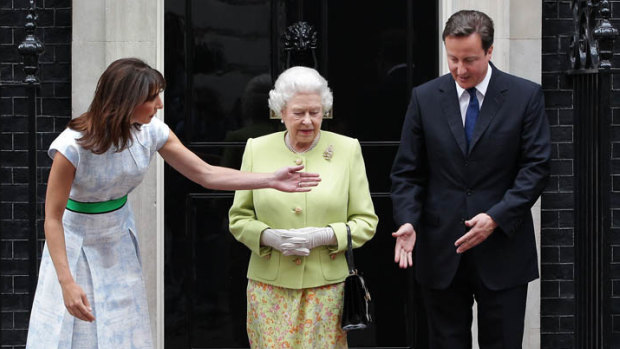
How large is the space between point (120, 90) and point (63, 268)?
0.71 metres

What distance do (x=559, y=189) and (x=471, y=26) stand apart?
2533mm

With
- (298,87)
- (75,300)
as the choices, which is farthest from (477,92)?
(75,300)

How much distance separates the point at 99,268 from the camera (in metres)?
4.76

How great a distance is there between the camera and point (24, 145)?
7.16 m

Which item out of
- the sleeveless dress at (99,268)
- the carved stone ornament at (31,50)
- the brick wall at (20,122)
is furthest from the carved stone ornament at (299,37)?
the sleeveless dress at (99,268)

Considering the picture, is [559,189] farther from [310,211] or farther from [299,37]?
[310,211]

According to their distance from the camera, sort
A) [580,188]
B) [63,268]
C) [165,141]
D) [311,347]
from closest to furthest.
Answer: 1. [63,268]
2. [165,141]
3. [311,347]
4. [580,188]

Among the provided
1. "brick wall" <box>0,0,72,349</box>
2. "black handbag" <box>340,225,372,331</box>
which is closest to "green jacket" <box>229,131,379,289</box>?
"black handbag" <box>340,225,372,331</box>

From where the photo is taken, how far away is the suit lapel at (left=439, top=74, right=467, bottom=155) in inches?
199

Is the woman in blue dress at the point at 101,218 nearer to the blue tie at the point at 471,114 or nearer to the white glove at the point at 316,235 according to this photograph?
the white glove at the point at 316,235

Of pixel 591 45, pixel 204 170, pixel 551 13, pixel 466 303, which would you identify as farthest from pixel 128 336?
pixel 551 13

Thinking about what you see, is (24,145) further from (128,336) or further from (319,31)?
(128,336)

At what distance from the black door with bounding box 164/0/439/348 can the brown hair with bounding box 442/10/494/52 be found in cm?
227

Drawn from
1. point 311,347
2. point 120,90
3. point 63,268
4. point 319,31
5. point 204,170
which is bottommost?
point 311,347
